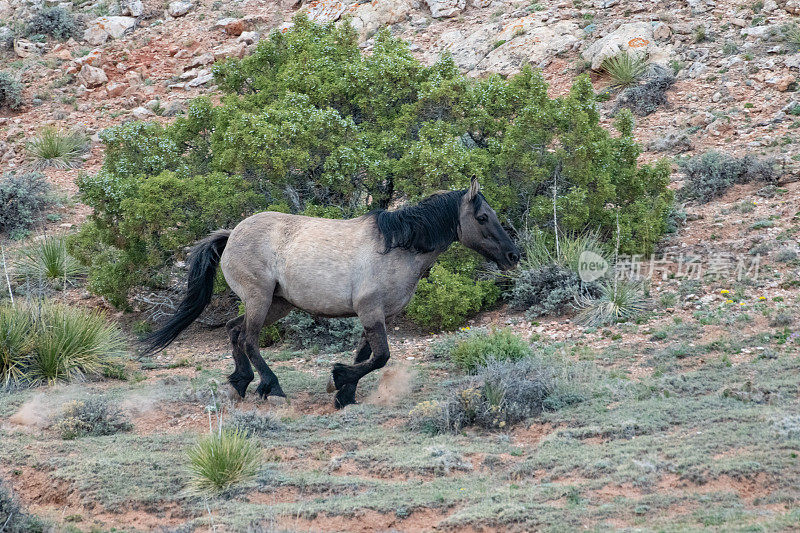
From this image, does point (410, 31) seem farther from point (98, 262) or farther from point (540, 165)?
point (98, 262)

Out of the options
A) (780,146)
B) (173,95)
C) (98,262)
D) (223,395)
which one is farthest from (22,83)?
(780,146)

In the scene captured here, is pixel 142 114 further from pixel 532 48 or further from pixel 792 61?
pixel 792 61

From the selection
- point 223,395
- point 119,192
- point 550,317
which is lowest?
point 550,317

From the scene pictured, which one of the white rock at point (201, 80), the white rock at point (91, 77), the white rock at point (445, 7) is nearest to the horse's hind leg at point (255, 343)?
the white rock at point (201, 80)

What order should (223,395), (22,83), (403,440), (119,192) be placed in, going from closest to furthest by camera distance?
(403,440)
(223,395)
(119,192)
(22,83)

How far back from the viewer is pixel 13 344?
34.2 ft

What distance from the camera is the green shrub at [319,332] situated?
40.1 ft

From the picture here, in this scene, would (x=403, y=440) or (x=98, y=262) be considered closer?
(x=403, y=440)

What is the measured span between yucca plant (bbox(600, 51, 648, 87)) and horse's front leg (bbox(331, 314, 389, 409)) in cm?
1287

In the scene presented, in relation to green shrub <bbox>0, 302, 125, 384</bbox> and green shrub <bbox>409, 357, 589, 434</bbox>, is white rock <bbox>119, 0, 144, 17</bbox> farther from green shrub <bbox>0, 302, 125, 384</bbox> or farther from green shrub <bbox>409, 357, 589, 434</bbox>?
green shrub <bbox>409, 357, 589, 434</bbox>

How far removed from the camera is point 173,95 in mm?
23391

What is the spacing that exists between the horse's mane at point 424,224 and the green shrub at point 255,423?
2216mm

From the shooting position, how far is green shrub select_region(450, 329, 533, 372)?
965 centimetres

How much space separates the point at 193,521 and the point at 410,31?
1951cm
